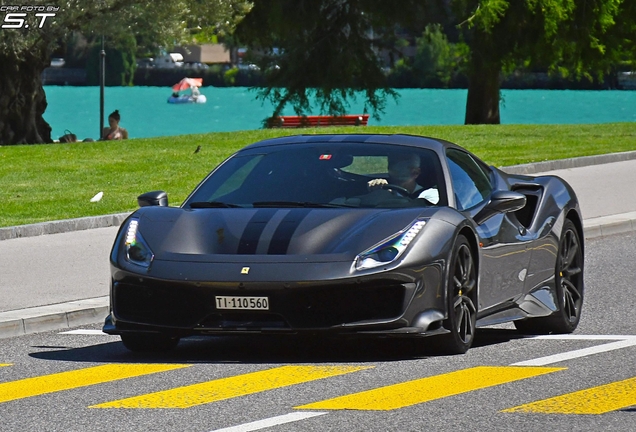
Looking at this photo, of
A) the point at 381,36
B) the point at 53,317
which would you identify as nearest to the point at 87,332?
the point at 53,317

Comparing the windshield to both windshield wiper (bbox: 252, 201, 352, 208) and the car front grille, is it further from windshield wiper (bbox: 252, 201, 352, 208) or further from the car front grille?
the car front grille

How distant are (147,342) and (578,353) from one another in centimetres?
257

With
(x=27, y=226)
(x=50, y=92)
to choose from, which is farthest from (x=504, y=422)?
(x=50, y=92)

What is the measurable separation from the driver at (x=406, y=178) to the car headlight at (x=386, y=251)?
0.78m

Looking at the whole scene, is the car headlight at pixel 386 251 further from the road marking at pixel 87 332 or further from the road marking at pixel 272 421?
the road marking at pixel 87 332

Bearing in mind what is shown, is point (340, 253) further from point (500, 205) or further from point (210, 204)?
point (500, 205)

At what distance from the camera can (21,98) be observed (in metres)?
36.0

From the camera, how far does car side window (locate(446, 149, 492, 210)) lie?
358 inches

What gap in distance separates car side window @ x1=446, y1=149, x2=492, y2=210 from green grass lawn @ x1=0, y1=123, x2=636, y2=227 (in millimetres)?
7398

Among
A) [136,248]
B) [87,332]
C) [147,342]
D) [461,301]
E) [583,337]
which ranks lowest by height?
[87,332]

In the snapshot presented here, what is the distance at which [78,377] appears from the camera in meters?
7.97

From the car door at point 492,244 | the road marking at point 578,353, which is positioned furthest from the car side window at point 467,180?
the road marking at point 578,353

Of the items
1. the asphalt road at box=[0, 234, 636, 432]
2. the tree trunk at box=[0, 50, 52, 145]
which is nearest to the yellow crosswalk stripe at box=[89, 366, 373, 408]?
the asphalt road at box=[0, 234, 636, 432]

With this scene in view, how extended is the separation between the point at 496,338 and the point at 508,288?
0.40 meters
